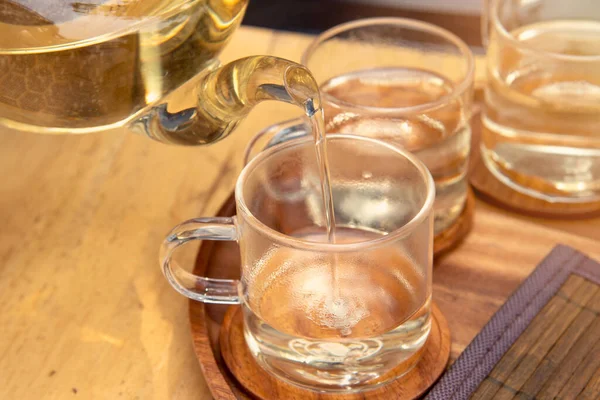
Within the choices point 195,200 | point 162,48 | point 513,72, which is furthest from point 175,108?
point 513,72

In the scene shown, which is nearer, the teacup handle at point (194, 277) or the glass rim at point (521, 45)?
the teacup handle at point (194, 277)

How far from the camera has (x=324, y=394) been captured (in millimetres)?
487

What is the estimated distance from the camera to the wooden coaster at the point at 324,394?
0.49m

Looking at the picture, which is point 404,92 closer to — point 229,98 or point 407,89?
point 407,89

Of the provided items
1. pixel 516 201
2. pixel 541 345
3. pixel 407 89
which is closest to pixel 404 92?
pixel 407 89

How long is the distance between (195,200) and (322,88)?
0.13m

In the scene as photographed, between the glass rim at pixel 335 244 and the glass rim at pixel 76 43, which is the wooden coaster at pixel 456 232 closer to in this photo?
the glass rim at pixel 335 244

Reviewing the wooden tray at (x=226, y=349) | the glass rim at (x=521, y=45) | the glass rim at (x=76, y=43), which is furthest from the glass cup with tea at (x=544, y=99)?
the glass rim at (x=76, y=43)

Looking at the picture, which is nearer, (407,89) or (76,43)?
(76,43)

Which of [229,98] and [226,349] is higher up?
[229,98]

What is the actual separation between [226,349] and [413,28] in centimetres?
28

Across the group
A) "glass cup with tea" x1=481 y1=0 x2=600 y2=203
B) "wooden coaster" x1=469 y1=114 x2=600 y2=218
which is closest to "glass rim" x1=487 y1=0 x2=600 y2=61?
"glass cup with tea" x1=481 y1=0 x2=600 y2=203

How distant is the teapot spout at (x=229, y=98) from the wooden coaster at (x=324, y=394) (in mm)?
120

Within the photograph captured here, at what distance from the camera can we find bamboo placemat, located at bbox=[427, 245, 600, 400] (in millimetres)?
486
